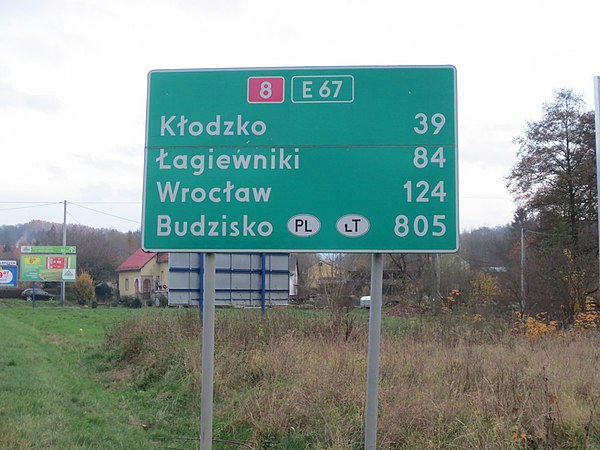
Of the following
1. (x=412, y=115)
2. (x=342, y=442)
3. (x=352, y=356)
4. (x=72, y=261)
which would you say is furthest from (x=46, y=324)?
(x=72, y=261)

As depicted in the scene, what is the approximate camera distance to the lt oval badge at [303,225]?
4.47 m

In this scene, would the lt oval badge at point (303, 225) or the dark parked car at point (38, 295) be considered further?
the dark parked car at point (38, 295)

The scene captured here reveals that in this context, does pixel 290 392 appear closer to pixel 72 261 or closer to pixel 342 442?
pixel 342 442

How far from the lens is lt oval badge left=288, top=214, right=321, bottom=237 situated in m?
4.47

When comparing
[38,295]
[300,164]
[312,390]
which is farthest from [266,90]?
[38,295]

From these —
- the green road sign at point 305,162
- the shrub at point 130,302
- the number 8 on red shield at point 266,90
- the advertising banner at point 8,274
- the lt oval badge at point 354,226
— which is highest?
the number 8 on red shield at point 266,90

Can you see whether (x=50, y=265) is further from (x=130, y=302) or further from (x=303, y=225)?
(x=303, y=225)

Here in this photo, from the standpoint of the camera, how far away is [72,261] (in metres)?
57.2

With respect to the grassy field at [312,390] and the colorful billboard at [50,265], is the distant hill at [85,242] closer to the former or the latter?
the colorful billboard at [50,265]

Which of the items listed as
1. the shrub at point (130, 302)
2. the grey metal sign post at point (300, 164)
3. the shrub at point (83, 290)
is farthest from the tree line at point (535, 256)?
the shrub at point (83, 290)

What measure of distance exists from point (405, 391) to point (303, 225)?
325 centimetres

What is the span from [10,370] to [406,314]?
9.72 metres

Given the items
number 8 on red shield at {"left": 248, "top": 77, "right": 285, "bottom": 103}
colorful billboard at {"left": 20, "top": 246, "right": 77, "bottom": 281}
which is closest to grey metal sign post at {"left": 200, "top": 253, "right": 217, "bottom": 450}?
number 8 on red shield at {"left": 248, "top": 77, "right": 285, "bottom": 103}

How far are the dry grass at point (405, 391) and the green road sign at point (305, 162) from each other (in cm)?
234
